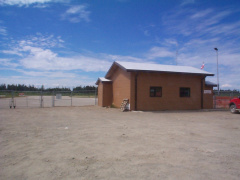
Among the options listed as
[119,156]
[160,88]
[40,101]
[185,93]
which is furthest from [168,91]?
[40,101]

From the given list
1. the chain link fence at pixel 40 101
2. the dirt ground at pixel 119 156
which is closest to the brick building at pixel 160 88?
the chain link fence at pixel 40 101

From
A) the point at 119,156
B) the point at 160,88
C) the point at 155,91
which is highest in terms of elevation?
the point at 160,88

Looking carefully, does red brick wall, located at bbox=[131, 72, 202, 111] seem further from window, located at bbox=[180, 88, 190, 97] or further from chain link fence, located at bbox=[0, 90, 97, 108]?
chain link fence, located at bbox=[0, 90, 97, 108]

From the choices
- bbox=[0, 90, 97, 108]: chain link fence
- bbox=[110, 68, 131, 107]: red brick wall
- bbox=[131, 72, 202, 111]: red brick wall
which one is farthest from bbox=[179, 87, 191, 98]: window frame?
bbox=[0, 90, 97, 108]: chain link fence

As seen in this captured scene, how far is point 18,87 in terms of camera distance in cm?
8781

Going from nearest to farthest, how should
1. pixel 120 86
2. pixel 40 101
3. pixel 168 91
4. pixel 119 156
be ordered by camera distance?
pixel 119 156 < pixel 168 91 < pixel 120 86 < pixel 40 101

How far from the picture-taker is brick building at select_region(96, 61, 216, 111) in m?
17.5

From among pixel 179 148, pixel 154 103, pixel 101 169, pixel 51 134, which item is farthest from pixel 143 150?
pixel 154 103

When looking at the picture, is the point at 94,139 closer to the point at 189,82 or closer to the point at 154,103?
the point at 154,103

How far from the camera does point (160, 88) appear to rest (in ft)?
60.7

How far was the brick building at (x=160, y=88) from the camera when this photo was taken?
17.5 m

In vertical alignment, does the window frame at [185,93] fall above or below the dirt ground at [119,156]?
above

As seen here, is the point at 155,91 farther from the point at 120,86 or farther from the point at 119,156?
the point at 119,156

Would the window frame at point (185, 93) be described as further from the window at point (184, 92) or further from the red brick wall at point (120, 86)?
the red brick wall at point (120, 86)
